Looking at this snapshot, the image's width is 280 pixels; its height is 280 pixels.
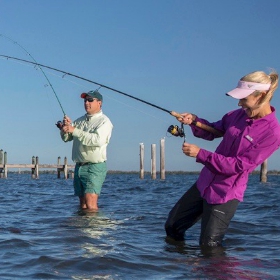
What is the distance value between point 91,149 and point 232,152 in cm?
307

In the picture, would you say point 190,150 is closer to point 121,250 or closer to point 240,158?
point 240,158

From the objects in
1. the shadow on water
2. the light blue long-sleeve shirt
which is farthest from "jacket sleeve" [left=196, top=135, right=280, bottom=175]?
the light blue long-sleeve shirt

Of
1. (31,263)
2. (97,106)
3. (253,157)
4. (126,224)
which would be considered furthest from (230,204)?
(97,106)

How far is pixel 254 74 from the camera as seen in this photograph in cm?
518

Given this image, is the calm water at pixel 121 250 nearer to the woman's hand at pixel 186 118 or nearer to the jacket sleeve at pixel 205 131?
the jacket sleeve at pixel 205 131

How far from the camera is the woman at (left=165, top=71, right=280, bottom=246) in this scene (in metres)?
5.16

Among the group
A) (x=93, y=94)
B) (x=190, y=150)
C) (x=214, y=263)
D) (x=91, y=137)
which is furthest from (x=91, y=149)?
(x=214, y=263)

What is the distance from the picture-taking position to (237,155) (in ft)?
17.2

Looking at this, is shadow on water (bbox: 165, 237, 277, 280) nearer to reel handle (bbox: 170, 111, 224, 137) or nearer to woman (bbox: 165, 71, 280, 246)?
woman (bbox: 165, 71, 280, 246)

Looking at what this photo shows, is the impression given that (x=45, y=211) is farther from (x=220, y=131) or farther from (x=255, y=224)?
Answer: (x=220, y=131)

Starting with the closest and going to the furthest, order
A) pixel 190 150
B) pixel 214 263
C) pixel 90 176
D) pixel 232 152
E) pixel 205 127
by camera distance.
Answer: pixel 214 263, pixel 190 150, pixel 232 152, pixel 205 127, pixel 90 176

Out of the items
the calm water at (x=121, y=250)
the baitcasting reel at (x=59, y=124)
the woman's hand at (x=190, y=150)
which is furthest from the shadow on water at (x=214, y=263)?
the baitcasting reel at (x=59, y=124)

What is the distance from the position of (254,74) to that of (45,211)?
4.90 meters

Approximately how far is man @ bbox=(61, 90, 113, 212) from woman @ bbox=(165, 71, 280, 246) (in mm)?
2308
